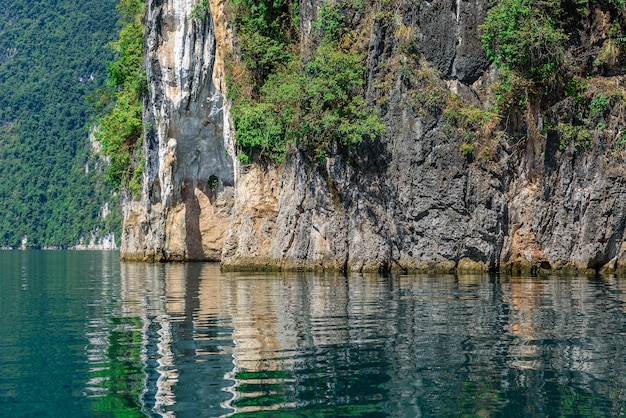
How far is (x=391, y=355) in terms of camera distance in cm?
972

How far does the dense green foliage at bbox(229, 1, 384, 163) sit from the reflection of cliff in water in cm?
925

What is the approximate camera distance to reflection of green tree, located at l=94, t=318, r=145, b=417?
24.5 ft

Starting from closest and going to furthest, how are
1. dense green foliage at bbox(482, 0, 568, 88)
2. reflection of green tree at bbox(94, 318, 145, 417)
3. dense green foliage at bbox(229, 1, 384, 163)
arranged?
1. reflection of green tree at bbox(94, 318, 145, 417)
2. dense green foliage at bbox(482, 0, 568, 88)
3. dense green foliage at bbox(229, 1, 384, 163)

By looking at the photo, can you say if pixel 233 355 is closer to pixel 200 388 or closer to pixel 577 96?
pixel 200 388

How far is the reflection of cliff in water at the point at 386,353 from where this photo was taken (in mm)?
7535

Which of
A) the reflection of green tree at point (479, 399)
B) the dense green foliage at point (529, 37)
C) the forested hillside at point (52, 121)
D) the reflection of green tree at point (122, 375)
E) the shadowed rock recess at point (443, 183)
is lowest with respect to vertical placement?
the reflection of green tree at point (479, 399)

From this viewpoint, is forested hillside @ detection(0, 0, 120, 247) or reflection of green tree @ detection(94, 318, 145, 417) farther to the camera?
forested hillside @ detection(0, 0, 120, 247)

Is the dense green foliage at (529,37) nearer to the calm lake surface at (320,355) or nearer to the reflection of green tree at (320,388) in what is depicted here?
the calm lake surface at (320,355)

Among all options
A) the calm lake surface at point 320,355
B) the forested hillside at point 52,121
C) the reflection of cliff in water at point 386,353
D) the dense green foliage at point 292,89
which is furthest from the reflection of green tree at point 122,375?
the forested hillside at point 52,121

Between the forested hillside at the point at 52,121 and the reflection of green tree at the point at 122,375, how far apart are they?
109367 mm

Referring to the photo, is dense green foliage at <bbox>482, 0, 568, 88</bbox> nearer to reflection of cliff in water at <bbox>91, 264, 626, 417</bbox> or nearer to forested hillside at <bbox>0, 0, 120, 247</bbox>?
reflection of cliff in water at <bbox>91, 264, 626, 417</bbox>

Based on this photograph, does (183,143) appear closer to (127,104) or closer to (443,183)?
(127,104)

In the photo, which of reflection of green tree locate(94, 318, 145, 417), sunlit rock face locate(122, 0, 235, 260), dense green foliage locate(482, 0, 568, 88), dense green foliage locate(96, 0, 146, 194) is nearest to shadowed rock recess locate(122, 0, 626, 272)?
dense green foliage locate(482, 0, 568, 88)

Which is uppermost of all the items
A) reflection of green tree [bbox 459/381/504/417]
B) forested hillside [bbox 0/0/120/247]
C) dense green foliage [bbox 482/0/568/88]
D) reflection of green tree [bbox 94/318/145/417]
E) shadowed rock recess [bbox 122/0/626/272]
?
forested hillside [bbox 0/0/120/247]
